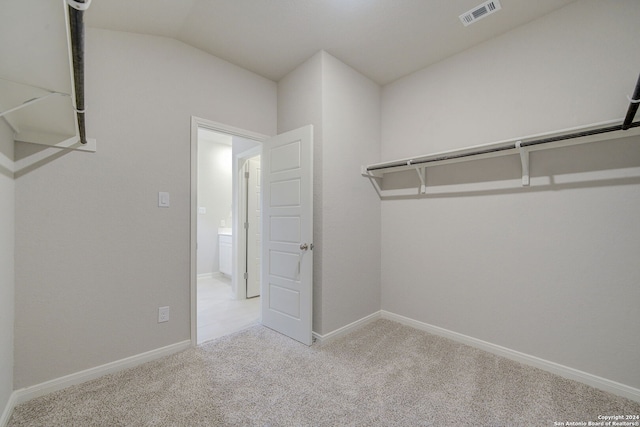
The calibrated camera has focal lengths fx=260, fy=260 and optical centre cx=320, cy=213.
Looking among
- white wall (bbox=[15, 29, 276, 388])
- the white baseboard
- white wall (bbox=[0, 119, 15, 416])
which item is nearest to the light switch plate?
white wall (bbox=[15, 29, 276, 388])

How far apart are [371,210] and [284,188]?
3.32ft

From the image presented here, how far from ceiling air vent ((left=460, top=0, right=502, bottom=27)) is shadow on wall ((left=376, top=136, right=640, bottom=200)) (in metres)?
1.10

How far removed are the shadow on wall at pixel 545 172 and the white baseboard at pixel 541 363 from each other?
1299 millimetres

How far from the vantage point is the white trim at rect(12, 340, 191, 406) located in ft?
5.30

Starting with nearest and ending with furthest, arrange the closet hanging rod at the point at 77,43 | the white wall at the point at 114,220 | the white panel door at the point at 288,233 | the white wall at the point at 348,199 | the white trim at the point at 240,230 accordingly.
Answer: the closet hanging rod at the point at 77,43
the white wall at the point at 114,220
the white panel door at the point at 288,233
the white wall at the point at 348,199
the white trim at the point at 240,230

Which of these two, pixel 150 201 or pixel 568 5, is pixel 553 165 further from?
pixel 150 201

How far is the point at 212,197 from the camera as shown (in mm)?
5270

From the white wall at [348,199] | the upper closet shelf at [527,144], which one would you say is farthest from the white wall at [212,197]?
the upper closet shelf at [527,144]

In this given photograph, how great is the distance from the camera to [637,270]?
1.66 metres

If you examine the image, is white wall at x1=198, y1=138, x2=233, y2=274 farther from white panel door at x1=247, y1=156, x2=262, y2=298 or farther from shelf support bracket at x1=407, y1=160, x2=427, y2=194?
shelf support bracket at x1=407, y1=160, x2=427, y2=194

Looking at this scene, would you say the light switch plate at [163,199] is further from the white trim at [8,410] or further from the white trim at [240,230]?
the white trim at [240,230]

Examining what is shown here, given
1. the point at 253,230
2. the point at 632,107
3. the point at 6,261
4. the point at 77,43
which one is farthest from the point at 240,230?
the point at 632,107

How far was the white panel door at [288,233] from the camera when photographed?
7.68 ft

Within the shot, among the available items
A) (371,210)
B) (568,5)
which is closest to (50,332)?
(371,210)
